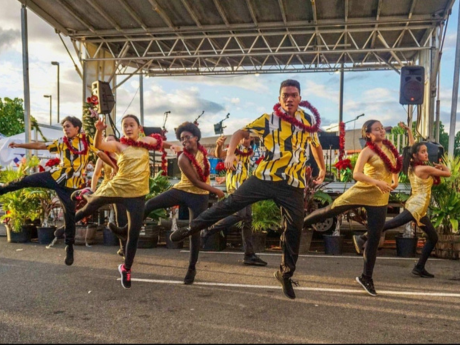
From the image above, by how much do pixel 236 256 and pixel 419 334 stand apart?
12.7ft

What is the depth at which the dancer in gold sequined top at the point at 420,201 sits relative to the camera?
5529 mm

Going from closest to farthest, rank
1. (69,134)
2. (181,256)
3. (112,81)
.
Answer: (69,134) < (181,256) < (112,81)

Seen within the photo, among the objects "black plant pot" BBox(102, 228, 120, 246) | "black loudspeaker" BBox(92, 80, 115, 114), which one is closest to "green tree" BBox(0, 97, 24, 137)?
"black loudspeaker" BBox(92, 80, 115, 114)

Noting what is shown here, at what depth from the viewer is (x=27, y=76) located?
10734 mm

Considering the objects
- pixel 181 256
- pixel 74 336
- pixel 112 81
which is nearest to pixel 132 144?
pixel 74 336

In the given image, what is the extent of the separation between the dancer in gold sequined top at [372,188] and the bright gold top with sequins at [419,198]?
0.89 meters

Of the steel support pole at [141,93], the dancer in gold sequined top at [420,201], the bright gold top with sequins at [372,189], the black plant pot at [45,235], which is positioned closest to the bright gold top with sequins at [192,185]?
the bright gold top with sequins at [372,189]

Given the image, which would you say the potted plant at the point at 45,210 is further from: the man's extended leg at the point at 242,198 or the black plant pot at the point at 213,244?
the man's extended leg at the point at 242,198

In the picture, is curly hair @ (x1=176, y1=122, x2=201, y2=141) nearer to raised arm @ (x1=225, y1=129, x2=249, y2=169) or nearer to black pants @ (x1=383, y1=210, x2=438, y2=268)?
raised arm @ (x1=225, y1=129, x2=249, y2=169)

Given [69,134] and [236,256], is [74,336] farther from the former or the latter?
[236,256]

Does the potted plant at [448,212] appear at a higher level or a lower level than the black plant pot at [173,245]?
higher

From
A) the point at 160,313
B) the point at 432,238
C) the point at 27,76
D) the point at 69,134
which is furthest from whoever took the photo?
the point at 27,76

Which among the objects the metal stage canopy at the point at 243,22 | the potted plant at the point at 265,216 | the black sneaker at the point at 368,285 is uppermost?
the metal stage canopy at the point at 243,22

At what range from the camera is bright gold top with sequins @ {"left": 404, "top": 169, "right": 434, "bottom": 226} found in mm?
5566
